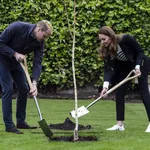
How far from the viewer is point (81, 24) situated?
10.4 m

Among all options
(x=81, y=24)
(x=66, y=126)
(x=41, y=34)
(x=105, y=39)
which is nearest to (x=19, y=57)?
(x=41, y=34)

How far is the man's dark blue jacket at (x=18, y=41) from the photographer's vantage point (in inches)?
231

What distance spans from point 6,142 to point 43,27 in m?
1.39

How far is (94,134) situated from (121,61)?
40.5 inches

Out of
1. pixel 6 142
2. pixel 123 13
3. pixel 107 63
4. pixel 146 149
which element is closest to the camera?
pixel 146 149

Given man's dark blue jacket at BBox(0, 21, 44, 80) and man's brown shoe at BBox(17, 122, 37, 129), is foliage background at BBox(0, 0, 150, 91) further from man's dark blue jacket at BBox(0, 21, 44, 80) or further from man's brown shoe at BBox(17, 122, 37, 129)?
man's dark blue jacket at BBox(0, 21, 44, 80)

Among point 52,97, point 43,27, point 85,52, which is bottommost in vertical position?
point 52,97

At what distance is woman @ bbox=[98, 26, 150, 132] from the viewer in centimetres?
600

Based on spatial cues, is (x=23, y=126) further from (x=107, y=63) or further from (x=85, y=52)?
(x=85, y=52)

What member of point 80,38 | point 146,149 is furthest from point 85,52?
point 146,149

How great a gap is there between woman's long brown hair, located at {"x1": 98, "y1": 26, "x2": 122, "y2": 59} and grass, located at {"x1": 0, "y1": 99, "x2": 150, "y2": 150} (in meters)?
0.99

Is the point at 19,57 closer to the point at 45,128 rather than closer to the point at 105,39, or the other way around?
the point at 45,128

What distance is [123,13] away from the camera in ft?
33.9

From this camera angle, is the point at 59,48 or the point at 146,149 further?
the point at 59,48
